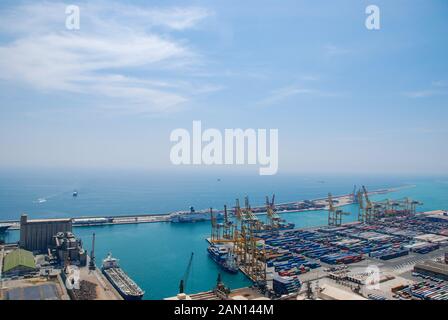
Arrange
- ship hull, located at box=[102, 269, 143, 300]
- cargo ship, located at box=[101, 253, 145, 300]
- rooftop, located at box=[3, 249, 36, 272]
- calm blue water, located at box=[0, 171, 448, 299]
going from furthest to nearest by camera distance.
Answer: calm blue water, located at box=[0, 171, 448, 299]
rooftop, located at box=[3, 249, 36, 272]
cargo ship, located at box=[101, 253, 145, 300]
ship hull, located at box=[102, 269, 143, 300]

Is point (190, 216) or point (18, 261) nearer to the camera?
point (18, 261)

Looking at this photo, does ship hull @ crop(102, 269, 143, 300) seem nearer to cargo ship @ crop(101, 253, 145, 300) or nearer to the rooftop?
cargo ship @ crop(101, 253, 145, 300)

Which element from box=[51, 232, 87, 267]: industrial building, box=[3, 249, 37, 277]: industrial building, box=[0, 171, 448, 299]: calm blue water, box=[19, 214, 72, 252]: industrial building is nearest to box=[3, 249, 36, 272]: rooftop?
box=[3, 249, 37, 277]: industrial building

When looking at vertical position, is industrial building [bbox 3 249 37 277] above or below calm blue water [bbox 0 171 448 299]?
above

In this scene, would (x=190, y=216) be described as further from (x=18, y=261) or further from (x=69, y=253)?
(x=18, y=261)

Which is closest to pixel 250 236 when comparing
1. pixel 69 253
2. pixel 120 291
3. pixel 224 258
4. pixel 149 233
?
pixel 224 258

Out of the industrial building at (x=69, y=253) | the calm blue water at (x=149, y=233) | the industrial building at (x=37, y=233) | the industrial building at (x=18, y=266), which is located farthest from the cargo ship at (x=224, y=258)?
the industrial building at (x=37, y=233)
